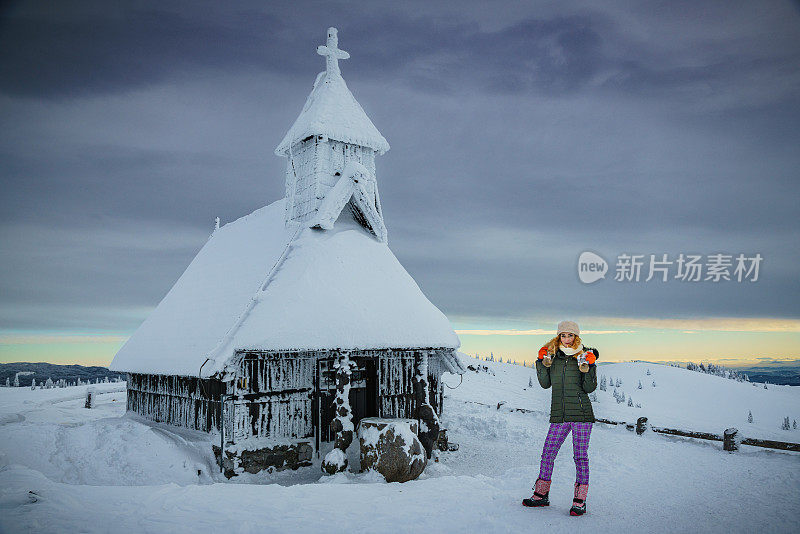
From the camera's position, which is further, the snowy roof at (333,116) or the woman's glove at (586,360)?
the snowy roof at (333,116)

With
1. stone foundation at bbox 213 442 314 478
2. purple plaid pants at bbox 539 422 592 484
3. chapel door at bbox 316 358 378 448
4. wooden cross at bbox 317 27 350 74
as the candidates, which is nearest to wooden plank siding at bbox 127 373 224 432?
stone foundation at bbox 213 442 314 478

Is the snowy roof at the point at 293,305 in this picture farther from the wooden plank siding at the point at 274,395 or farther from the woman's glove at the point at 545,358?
the woman's glove at the point at 545,358

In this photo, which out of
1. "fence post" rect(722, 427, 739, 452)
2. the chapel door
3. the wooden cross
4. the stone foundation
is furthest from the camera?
the wooden cross

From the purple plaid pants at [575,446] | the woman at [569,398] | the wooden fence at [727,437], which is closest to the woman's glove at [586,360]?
the woman at [569,398]

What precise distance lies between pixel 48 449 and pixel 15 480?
5.45 m

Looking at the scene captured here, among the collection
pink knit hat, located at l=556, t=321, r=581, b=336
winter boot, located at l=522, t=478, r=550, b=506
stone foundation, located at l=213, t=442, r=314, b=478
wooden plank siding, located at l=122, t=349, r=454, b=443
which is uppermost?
pink knit hat, located at l=556, t=321, r=581, b=336

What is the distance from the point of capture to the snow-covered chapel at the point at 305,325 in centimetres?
1217

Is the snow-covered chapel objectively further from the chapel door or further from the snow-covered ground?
the snow-covered ground

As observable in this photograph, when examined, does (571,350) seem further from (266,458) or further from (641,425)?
(641,425)

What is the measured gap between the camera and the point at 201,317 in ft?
49.9

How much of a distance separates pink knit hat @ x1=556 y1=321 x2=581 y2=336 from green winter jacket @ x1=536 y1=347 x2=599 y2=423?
27 cm

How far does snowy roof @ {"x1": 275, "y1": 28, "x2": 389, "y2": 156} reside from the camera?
16234 millimetres

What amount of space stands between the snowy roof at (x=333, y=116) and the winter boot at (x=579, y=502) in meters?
12.6

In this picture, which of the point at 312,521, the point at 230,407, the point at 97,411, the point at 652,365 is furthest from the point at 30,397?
the point at 652,365
